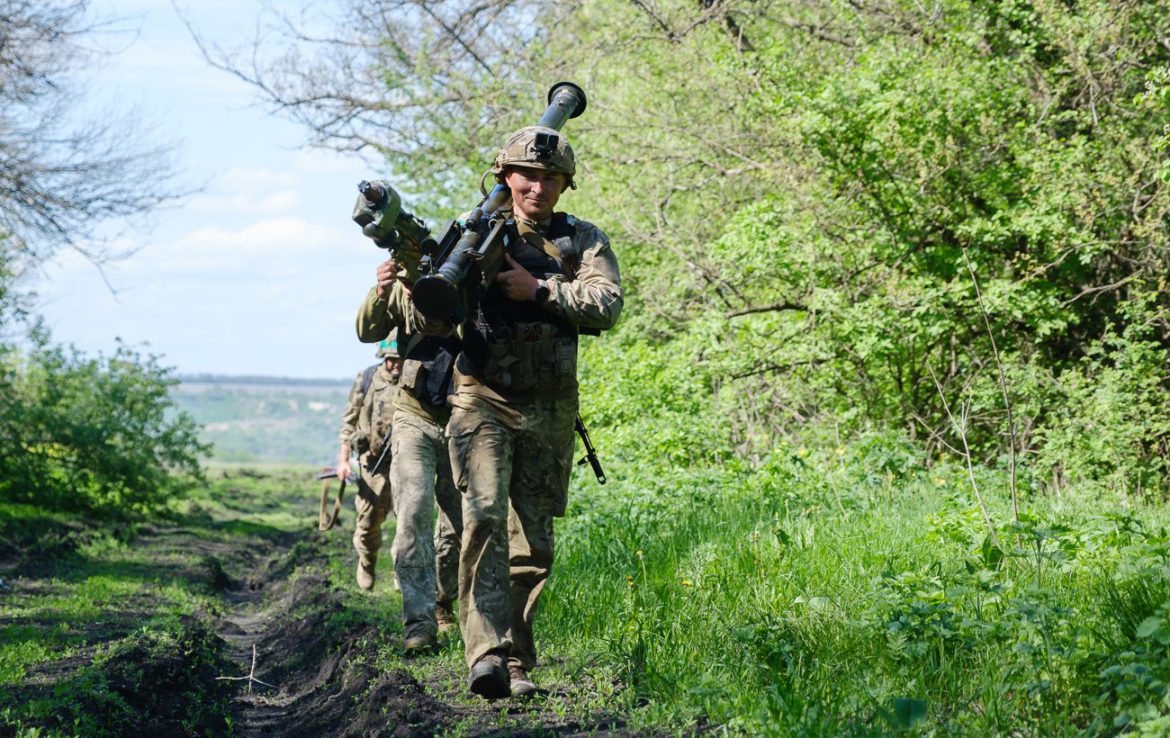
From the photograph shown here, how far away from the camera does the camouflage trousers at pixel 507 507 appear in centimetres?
590

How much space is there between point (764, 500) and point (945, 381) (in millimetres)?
5108

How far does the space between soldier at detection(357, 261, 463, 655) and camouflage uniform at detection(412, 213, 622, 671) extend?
1464 mm

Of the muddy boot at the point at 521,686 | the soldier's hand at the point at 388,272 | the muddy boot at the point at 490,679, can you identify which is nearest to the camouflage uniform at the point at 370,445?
the soldier's hand at the point at 388,272

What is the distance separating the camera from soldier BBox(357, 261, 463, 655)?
25.0 ft

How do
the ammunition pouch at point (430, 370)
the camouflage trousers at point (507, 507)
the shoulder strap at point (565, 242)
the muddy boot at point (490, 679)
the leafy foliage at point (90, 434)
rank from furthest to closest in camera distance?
the leafy foliage at point (90, 434)
the ammunition pouch at point (430, 370)
the shoulder strap at point (565, 242)
the camouflage trousers at point (507, 507)
the muddy boot at point (490, 679)

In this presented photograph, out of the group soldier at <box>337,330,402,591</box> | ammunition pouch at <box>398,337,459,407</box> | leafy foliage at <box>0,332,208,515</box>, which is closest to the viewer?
ammunition pouch at <box>398,337,459,407</box>

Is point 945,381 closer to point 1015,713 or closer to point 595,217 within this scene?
point 595,217

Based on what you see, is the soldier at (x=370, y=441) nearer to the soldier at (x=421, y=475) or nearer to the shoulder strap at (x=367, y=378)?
the shoulder strap at (x=367, y=378)

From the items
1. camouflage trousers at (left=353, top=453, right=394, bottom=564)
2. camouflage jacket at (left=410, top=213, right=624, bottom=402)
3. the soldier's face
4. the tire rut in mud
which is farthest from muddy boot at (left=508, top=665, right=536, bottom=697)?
camouflage trousers at (left=353, top=453, right=394, bottom=564)

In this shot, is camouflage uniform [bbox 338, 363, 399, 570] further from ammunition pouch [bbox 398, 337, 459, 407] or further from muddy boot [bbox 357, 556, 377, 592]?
ammunition pouch [bbox 398, 337, 459, 407]

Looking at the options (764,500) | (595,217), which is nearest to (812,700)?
(764,500)

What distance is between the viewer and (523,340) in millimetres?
5961

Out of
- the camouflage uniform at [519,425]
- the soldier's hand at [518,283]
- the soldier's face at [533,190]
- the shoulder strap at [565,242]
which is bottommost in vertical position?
the camouflage uniform at [519,425]

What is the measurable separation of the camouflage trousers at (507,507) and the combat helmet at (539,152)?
1116 mm
